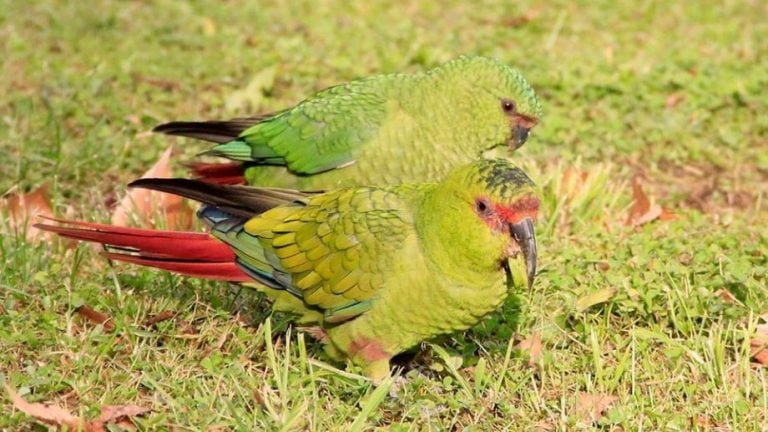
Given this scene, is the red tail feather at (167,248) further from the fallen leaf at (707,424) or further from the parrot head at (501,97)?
the fallen leaf at (707,424)

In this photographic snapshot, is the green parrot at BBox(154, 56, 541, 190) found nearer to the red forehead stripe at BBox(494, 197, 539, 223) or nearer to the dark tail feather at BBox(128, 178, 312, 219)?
the dark tail feather at BBox(128, 178, 312, 219)

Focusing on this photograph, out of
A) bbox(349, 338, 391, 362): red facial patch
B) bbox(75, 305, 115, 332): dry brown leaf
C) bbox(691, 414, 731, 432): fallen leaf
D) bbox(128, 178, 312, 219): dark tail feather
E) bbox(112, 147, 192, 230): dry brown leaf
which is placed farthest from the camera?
bbox(112, 147, 192, 230): dry brown leaf

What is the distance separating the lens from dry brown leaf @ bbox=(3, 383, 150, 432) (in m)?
3.02

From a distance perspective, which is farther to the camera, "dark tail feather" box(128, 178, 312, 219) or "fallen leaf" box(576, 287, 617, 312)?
"fallen leaf" box(576, 287, 617, 312)

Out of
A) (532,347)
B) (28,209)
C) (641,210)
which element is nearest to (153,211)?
(28,209)

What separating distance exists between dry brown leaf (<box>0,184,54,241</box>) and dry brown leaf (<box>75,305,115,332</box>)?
22.2 inches

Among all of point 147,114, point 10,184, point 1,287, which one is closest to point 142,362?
point 1,287

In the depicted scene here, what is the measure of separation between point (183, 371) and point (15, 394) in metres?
0.54

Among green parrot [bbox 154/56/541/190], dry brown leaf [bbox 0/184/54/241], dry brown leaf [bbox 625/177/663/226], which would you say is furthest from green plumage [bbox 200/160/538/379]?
dry brown leaf [bbox 625/177/663/226]

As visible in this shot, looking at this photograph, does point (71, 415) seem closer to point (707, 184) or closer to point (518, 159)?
point (518, 159)

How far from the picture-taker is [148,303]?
12.2ft

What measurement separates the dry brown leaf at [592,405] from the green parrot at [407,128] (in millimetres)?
1056

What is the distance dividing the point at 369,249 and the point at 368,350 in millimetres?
321

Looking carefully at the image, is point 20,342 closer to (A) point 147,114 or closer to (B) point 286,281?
(B) point 286,281
